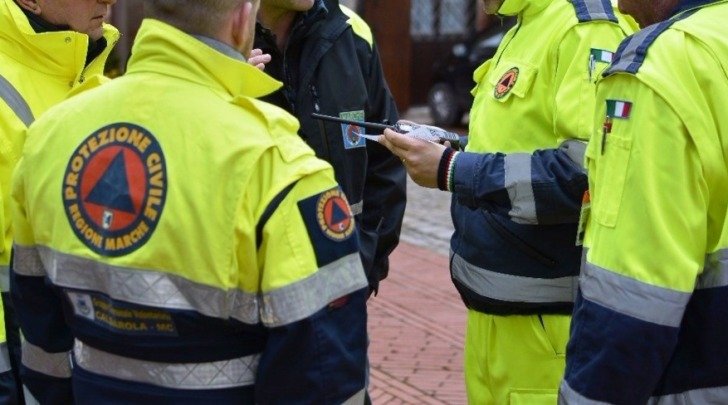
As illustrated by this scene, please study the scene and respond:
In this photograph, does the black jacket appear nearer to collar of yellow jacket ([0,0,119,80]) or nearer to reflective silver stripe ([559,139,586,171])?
collar of yellow jacket ([0,0,119,80])

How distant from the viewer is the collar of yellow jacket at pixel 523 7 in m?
3.49

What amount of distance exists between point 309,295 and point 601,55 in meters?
1.36

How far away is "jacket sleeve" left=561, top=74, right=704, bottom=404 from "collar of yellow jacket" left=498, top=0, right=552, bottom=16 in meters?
1.02

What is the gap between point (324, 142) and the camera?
3979 millimetres

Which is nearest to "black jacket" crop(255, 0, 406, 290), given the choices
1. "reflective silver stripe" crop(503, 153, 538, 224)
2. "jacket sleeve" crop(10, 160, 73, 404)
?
"reflective silver stripe" crop(503, 153, 538, 224)

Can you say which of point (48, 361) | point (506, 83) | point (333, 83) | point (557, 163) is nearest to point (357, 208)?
point (333, 83)

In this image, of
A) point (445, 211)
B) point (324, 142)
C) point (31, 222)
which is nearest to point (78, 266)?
point (31, 222)

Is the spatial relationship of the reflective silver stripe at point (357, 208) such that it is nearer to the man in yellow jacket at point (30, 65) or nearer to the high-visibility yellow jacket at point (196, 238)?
the man in yellow jacket at point (30, 65)

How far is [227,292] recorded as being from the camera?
226 centimetres

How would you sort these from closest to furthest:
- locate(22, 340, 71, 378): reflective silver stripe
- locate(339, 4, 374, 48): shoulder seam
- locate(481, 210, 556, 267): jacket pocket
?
locate(22, 340, 71, 378): reflective silver stripe → locate(481, 210, 556, 267): jacket pocket → locate(339, 4, 374, 48): shoulder seam

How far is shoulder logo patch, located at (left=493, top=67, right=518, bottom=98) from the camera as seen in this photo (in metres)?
3.41

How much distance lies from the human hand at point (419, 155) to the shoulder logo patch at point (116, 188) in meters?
1.20

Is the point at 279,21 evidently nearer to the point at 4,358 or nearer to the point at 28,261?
the point at 4,358

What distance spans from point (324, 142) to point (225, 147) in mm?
1736
